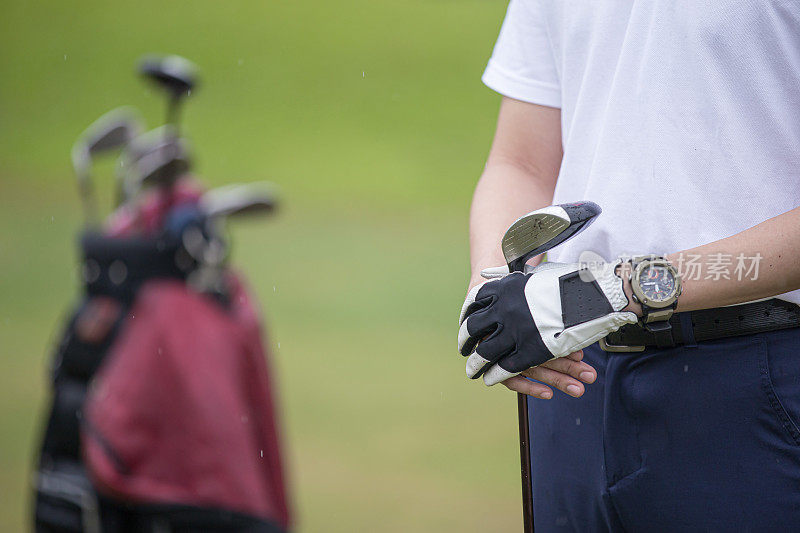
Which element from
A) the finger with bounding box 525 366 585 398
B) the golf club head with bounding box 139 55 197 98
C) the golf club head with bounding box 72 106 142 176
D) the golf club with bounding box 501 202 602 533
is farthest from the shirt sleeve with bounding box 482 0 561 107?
the golf club head with bounding box 72 106 142 176

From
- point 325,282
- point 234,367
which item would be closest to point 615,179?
point 234,367

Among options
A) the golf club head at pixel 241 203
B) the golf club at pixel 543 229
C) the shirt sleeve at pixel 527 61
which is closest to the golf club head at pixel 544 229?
the golf club at pixel 543 229

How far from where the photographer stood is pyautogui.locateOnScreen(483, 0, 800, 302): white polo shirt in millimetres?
737

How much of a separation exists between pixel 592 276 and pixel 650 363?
0.12 m

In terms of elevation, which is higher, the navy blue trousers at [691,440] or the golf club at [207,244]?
the golf club at [207,244]

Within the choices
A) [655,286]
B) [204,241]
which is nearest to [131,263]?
[204,241]

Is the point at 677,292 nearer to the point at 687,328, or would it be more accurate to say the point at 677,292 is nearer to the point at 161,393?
the point at 687,328

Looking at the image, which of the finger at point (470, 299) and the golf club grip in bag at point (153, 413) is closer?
the finger at point (470, 299)

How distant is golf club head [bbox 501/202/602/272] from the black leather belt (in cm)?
11

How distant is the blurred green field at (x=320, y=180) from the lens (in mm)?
3092

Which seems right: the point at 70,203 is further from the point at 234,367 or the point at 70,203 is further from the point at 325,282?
the point at 234,367

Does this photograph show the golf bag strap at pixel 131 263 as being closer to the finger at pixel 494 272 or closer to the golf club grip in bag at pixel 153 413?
the golf club grip in bag at pixel 153 413

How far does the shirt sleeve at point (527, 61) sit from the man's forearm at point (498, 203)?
0.30 feet

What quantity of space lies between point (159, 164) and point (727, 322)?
3.43 feet
